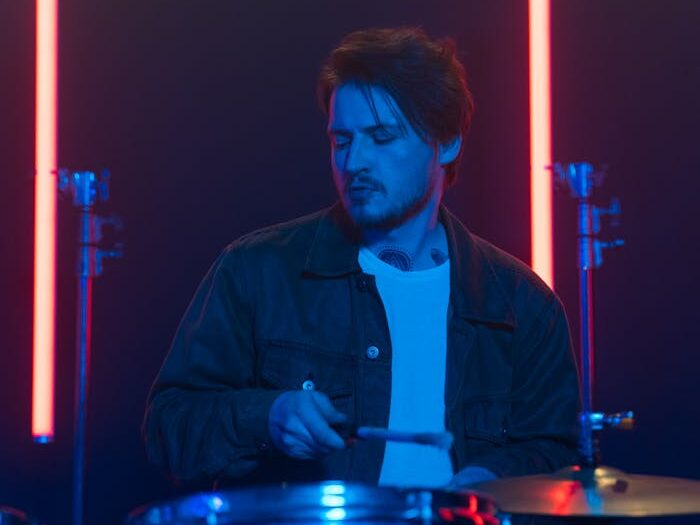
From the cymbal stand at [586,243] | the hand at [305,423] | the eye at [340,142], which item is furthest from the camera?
the cymbal stand at [586,243]

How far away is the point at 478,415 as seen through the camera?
8.67ft

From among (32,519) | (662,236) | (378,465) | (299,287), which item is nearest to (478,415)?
(378,465)

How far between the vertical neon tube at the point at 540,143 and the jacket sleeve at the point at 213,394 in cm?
101

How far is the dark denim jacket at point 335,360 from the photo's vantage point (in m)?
2.47

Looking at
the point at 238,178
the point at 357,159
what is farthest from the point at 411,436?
the point at 238,178

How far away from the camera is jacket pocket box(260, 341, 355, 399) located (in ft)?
8.41

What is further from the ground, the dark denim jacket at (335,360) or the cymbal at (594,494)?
the dark denim jacket at (335,360)

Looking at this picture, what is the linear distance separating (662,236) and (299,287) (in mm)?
1174

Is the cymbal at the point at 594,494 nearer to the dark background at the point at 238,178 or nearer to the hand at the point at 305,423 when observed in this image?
the hand at the point at 305,423

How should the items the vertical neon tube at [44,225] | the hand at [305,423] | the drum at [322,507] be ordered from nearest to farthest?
the drum at [322,507] → the hand at [305,423] → the vertical neon tube at [44,225]

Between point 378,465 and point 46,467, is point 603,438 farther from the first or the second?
point 46,467

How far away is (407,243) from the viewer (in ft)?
8.84

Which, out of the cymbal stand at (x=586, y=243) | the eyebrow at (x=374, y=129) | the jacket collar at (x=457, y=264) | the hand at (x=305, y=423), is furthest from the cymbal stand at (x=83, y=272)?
the cymbal stand at (x=586, y=243)

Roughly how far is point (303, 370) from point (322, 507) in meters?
0.93
